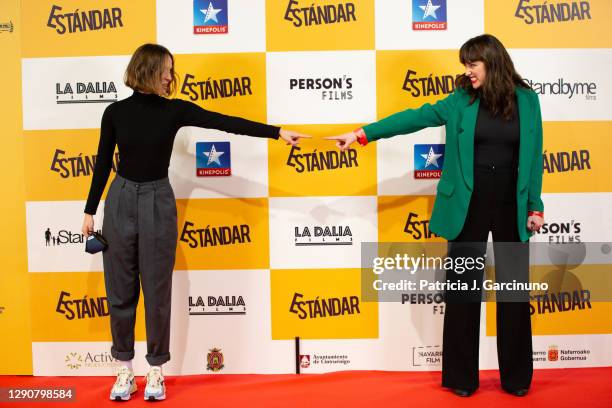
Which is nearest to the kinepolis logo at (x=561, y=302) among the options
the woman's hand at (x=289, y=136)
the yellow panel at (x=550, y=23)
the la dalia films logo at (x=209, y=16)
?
the yellow panel at (x=550, y=23)

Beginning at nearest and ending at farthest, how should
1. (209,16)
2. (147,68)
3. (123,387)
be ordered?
(147,68) < (123,387) < (209,16)

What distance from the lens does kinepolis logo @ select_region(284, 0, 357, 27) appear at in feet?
10.6

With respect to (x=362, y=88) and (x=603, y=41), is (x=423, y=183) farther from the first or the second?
(x=603, y=41)

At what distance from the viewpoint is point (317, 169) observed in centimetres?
329

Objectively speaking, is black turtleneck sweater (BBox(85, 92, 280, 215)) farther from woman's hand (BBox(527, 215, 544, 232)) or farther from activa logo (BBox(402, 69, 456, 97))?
woman's hand (BBox(527, 215, 544, 232))

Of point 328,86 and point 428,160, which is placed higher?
point 328,86

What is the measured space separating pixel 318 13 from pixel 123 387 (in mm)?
2216

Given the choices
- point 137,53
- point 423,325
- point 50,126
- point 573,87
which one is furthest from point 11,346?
point 573,87

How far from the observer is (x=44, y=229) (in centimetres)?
330

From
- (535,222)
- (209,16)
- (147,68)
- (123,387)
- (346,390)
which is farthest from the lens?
(209,16)

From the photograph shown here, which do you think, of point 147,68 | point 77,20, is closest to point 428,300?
point 147,68

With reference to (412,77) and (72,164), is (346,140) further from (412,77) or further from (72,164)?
(72,164)

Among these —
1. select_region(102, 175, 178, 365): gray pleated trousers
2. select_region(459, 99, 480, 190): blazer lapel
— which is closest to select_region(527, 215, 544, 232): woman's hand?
select_region(459, 99, 480, 190): blazer lapel

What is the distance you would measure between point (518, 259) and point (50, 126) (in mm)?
2596
